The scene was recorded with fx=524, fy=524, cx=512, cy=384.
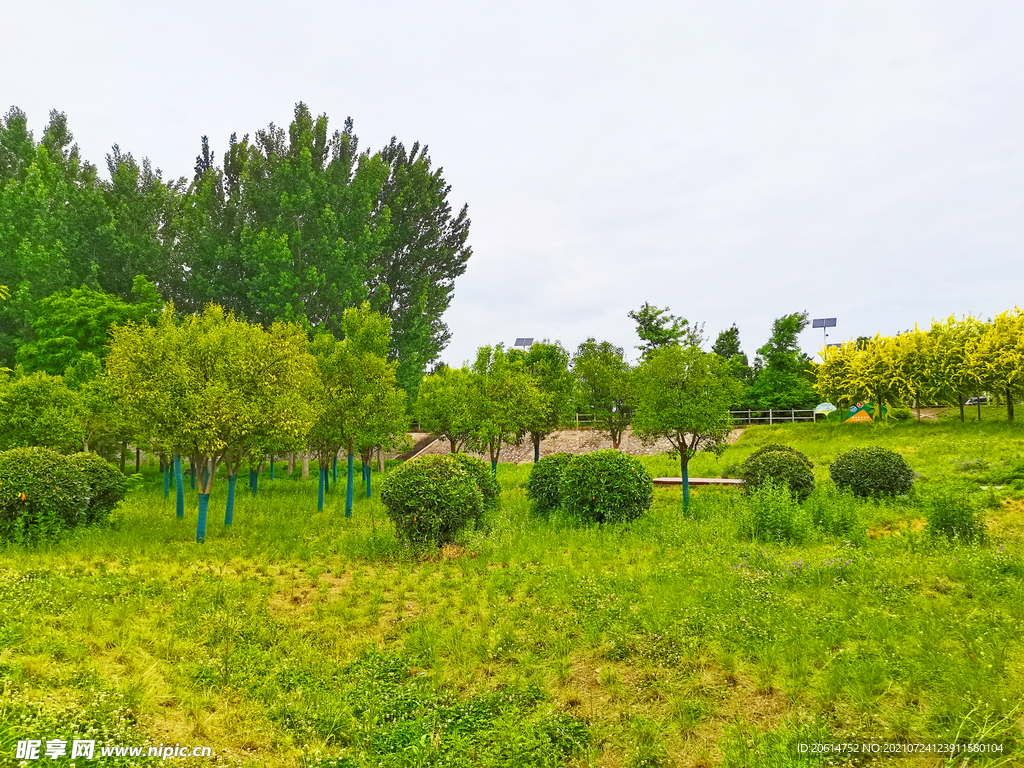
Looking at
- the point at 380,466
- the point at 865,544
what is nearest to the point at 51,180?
the point at 380,466

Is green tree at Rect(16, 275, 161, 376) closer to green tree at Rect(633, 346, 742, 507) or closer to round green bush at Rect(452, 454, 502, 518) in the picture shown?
round green bush at Rect(452, 454, 502, 518)

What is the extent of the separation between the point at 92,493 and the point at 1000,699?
17.3m

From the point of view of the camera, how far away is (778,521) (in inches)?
457

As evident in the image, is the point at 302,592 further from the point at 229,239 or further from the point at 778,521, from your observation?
the point at 229,239

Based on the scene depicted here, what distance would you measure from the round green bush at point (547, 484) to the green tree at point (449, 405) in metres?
6.56

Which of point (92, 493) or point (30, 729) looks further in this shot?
point (92, 493)

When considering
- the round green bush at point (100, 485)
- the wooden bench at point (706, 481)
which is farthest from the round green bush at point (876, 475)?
the round green bush at point (100, 485)

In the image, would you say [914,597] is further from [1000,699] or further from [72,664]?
[72,664]

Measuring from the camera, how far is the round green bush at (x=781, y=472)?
53.3 ft

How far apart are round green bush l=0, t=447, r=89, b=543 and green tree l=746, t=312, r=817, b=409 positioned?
138 feet

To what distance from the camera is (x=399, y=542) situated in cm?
1191

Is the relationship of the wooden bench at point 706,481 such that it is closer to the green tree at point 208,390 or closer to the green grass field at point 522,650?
the green grass field at point 522,650

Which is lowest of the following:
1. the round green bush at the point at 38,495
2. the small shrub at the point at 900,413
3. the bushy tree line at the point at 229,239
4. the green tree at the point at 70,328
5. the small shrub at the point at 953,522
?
the small shrub at the point at 953,522

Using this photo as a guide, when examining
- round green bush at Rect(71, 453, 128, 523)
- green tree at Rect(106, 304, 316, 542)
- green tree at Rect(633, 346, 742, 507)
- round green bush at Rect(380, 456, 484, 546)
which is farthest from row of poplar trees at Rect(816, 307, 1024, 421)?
round green bush at Rect(71, 453, 128, 523)
